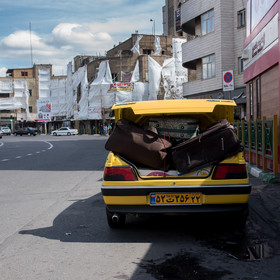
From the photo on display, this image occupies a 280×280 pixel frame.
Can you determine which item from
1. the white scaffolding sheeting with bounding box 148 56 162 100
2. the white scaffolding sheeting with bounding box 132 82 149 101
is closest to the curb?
the white scaffolding sheeting with bounding box 148 56 162 100

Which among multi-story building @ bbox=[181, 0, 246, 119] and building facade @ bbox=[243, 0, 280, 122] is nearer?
building facade @ bbox=[243, 0, 280, 122]

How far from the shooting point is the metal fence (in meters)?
9.69

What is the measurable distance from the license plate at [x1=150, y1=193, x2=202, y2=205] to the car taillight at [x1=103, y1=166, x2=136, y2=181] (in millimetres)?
357

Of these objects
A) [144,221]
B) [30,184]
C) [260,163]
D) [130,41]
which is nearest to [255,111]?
[260,163]

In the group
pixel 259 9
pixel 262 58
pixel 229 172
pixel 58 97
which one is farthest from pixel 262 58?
pixel 58 97

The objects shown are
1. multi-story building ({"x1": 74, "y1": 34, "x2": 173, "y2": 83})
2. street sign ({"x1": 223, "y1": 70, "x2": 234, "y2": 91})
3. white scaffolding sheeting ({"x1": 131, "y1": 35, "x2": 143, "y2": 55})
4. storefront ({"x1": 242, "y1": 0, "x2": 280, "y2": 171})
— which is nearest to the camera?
storefront ({"x1": 242, "y1": 0, "x2": 280, "y2": 171})

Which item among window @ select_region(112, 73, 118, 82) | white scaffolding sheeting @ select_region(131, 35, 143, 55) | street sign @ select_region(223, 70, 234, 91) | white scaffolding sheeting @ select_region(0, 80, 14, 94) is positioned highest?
white scaffolding sheeting @ select_region(131, 35, 143, 55)

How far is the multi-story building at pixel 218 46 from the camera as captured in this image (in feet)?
99.3

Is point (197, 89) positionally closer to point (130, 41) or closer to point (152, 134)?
point (152, 134)

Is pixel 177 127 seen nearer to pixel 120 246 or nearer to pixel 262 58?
pixel 120 246

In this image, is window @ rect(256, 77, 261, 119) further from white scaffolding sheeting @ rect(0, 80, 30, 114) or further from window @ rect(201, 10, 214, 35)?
white scaffolding sheeting @ rect(0, 80, 30, 114)

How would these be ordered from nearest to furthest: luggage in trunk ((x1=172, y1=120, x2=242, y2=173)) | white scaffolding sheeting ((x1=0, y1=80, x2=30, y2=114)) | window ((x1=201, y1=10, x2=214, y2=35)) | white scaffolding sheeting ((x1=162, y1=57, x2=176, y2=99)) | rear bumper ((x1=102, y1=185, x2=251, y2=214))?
rear bumper ((x1=102, y1=185, x2=251, y2=214)) → luggage in trunk ((x1=172, y1=120, x2=242, y2=173)) → window ((x1=201, y1=10, x2=214, y2=35)) → white scaffolding sheeting ((x1=162, y1=57, x2=176, y2=99)) → white scaffolding sheeting ((x1=0, y1=80, x2=30, y2=114))

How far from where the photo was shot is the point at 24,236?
5.54 metres

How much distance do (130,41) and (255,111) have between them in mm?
60326
